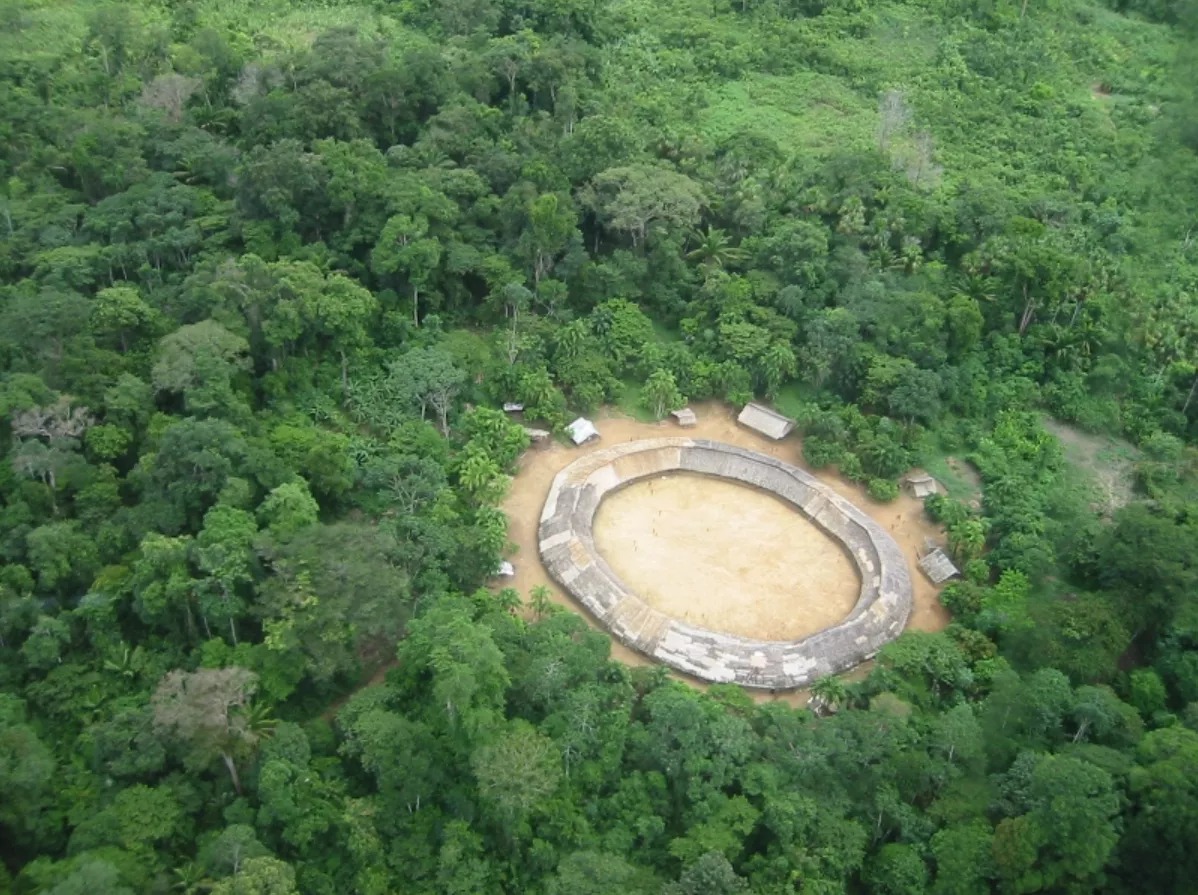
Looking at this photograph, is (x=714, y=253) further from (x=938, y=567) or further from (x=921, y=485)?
(x=938, y=567)

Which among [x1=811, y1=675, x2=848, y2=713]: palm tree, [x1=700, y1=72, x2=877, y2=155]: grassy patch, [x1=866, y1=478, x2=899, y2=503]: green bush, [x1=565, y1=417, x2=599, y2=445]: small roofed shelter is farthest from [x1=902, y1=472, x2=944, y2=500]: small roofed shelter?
[x1=700, y1=72, x2=877, y2=155]: grassy patch

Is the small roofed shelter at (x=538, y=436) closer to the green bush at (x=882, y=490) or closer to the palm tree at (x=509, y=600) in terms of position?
the palm tree at (x=509, y=600)

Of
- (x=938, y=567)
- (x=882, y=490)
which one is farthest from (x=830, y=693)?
(x=882, y=490)

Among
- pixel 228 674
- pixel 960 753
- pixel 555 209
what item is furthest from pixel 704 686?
pixel 555 209

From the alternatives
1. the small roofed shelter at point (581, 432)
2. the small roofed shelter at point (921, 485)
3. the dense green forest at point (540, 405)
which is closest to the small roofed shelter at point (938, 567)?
the dense green forest at point (540, 405)

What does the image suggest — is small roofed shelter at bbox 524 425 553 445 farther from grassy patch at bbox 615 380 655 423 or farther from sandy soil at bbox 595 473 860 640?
sandy soil at bbox 595 473 860 640

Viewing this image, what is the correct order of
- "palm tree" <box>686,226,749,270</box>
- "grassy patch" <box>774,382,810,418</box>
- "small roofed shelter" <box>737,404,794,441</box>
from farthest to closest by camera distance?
"palm tree" <box>686,226,749,270</box>
"grassy patch" <box>774,382,810,418</box>
"small roofed shelter" <box>737,404,794,441</box>
